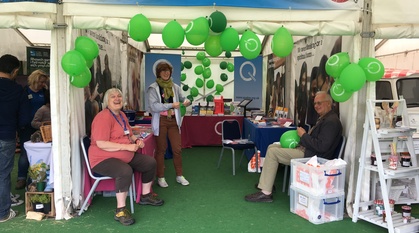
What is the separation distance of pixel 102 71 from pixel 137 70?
8.69ft

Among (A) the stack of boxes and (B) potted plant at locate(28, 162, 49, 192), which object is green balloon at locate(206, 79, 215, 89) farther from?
(B) potted plant at locate(28, 162, 49, 192)

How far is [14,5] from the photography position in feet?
9.72

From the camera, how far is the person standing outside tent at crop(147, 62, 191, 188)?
4.02 metres

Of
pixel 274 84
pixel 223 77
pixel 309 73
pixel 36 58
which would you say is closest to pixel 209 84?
pixel 223 77

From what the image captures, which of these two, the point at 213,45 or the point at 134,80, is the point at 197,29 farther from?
the point at 134,80

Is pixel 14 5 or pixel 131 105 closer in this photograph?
pixel 14 5

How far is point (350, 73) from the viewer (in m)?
2.95

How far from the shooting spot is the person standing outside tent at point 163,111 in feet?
13.2

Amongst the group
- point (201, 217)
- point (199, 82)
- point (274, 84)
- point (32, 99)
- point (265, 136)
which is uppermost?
point (199, 82)

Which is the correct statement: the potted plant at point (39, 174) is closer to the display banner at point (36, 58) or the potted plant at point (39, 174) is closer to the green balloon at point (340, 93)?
the green balloon at point (340, 93)

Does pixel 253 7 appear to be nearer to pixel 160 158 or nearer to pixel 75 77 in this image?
pixel 75 77

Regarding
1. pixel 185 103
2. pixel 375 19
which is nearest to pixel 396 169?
pixel 375 19

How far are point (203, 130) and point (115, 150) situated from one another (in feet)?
12.1

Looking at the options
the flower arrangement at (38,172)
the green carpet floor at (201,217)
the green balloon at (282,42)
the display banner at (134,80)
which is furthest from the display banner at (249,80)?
the flower arrangement at (38,172)
